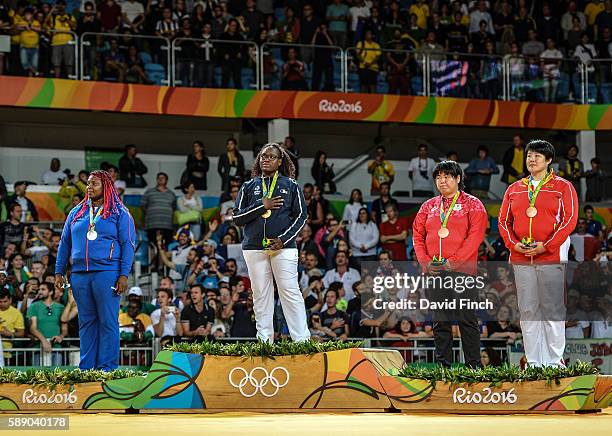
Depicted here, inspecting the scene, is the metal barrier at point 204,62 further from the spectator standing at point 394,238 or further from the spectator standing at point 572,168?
the spectator standing at point 572,168

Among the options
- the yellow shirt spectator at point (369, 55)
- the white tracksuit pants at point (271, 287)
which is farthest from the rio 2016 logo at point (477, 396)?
the yellow shirt spectator at point (369, 55)

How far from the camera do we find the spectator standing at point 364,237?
735 inches

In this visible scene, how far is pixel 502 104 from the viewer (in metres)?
22.3

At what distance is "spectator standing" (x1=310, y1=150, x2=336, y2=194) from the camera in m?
21.2

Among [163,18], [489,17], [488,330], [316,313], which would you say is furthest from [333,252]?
[489,17]

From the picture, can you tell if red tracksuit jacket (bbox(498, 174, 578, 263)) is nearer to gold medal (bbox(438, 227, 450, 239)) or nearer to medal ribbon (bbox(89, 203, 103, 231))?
gold medal (bbox(438, 227, 450, 239))

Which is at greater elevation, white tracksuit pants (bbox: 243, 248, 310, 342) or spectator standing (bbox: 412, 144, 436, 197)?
spectator standing (bbox: 412, 144, 436, 197)

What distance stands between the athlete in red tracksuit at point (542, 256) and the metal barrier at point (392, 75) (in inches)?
478

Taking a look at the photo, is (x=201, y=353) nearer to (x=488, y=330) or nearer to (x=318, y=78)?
(x=488, y=330)

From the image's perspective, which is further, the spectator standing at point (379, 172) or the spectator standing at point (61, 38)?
the spectator standing at point (379, 172)

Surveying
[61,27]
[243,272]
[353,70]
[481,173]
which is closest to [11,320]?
[243,272]

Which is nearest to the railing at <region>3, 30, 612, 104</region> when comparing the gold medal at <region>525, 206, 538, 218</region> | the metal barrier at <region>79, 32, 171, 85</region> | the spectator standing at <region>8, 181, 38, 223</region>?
the metal barrier at <region>79, 32, 171, 85</region>

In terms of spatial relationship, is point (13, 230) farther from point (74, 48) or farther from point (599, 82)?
point (599, 82)

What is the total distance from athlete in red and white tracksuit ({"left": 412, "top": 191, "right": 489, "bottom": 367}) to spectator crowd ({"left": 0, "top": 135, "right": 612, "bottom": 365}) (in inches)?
27.3
